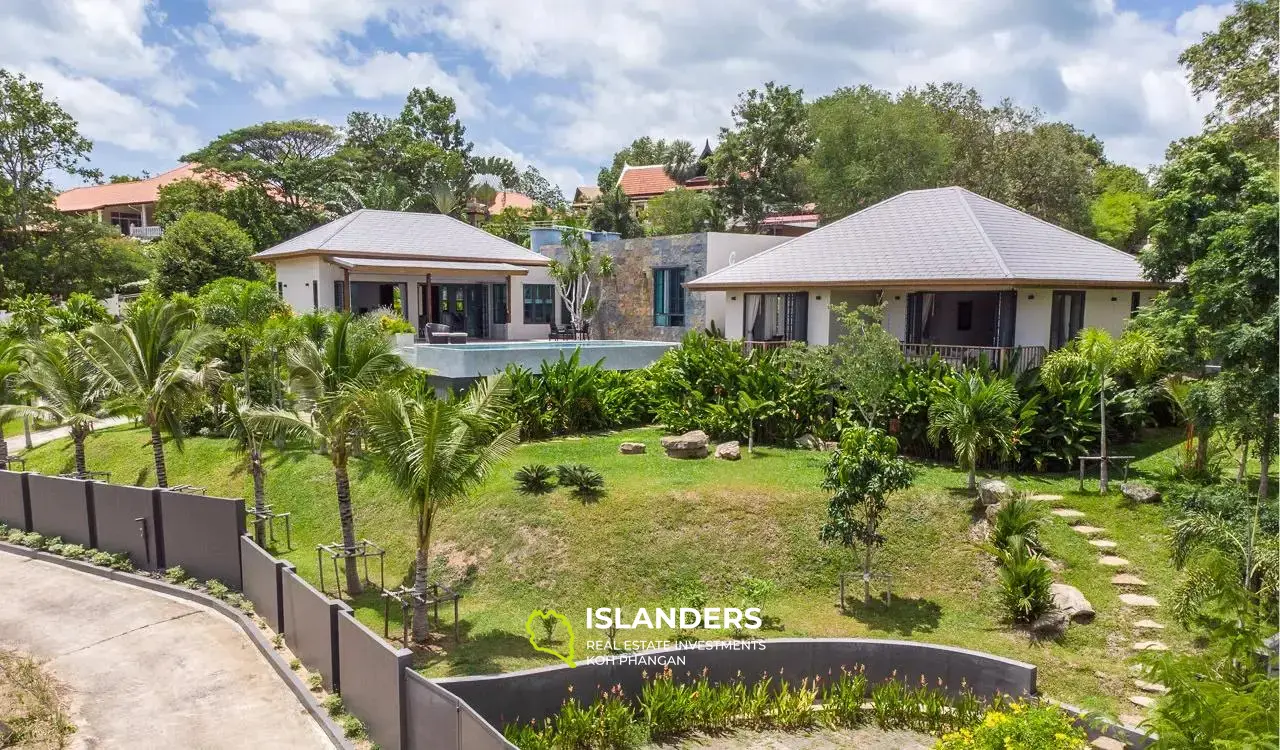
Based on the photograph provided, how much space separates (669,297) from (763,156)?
65.9 feet

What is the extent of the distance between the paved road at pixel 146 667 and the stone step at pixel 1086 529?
39.1 ft

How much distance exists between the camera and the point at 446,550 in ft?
47.9

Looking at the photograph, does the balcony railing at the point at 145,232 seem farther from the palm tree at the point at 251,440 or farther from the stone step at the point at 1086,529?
the stone step at the point at 1086,529

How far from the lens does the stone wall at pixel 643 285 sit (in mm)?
27766

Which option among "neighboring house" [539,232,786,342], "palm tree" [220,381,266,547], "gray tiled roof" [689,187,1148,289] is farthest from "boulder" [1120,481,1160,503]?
"palm tree" [220,381,266,547]

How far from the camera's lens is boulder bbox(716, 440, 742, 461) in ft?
57.6

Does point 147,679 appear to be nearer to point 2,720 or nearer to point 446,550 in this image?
point 2,720

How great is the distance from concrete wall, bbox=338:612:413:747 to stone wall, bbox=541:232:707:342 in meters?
19.6

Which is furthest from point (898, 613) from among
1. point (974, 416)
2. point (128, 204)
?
point (128, 204)

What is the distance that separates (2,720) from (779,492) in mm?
11602

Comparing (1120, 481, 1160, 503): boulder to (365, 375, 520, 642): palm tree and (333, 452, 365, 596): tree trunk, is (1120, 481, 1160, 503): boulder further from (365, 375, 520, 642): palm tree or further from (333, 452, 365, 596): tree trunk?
(333, 452, 365, 596): tree trunk

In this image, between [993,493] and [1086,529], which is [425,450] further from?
[1086,529]

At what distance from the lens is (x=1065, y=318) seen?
2047 centimetres

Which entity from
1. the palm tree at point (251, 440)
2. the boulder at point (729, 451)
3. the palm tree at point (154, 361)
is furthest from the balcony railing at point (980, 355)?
the palm tree at point (154, 361)
